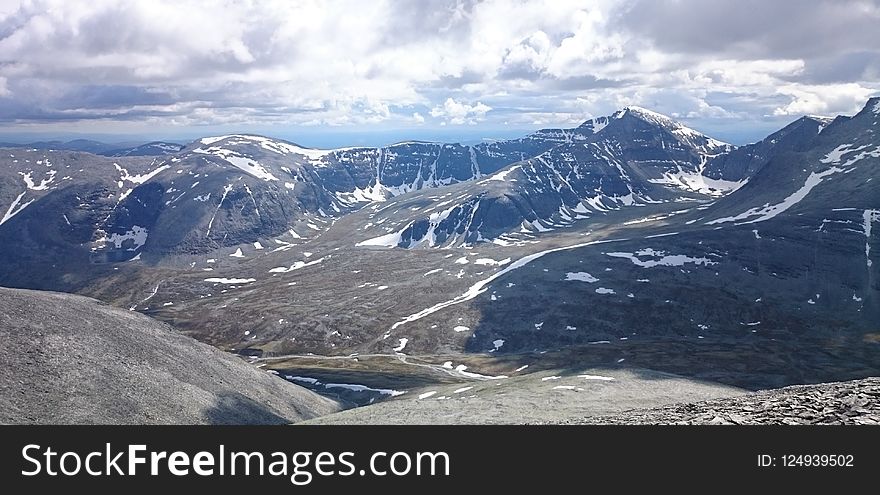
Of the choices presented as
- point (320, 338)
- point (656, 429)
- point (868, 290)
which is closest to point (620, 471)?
point (656, 429)

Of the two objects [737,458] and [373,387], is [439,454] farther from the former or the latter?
[373,387]

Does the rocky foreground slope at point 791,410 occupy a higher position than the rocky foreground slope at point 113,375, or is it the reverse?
the rocky foreground slope at point 791,410

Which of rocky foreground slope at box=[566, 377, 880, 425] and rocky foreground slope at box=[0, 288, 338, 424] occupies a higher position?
rocky foreground slope at box=[566, 377, 880, 425]

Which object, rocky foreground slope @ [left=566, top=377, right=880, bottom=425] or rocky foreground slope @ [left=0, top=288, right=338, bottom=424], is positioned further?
rocky foreground slope @ [left=0, top=288, right=338, bottom=424]

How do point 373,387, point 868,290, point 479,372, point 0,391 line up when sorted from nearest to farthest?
point 0,391 < point 373,387 < point 479,372 < point 868,290

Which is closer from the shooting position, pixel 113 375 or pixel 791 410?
pixel 791 410
